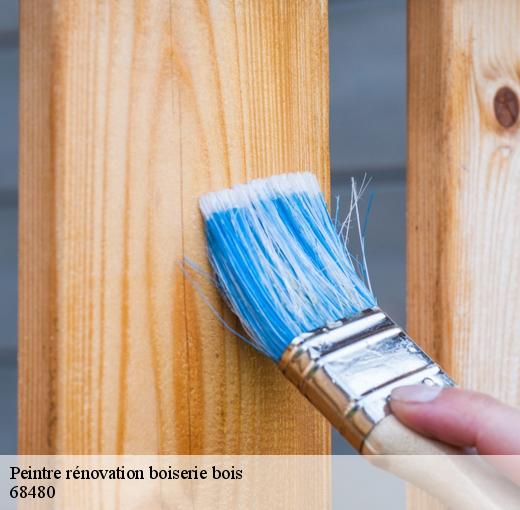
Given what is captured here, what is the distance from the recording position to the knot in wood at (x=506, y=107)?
1.05 meters

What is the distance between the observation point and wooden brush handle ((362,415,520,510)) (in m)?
0.78

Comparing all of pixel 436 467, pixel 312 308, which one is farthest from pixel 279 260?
pixel 436 467

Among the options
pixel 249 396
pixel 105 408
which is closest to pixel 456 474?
pixel 249 396

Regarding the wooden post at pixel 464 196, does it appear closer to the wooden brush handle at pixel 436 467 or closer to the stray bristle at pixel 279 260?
the stray bristle at pixel 279 260

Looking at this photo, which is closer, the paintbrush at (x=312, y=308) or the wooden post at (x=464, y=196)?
the paintbrush at (x=312, y=308)


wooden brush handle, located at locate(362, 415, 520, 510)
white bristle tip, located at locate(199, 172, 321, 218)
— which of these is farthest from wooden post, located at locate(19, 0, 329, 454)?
wooden brush handle, located at locate(362, 415, 520, 510)

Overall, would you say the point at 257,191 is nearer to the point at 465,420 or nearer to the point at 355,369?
the point at 355,369

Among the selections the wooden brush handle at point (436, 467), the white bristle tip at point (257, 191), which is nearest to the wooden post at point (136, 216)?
the white bristle tip at point (257, 191)

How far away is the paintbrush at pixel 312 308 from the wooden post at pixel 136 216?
0.10 ft

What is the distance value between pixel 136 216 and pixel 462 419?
0.40m

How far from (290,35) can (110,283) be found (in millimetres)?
387

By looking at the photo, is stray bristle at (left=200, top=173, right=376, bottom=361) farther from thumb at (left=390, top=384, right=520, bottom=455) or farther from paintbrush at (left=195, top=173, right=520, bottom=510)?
thumb at (left=390, top=384, right=520, bottom=455)

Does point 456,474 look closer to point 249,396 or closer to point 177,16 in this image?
point 249,396

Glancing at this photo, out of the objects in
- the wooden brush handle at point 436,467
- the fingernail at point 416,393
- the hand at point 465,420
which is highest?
the fingernail at point 416,393
